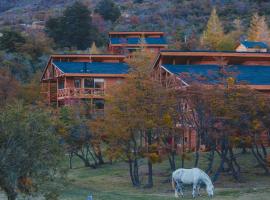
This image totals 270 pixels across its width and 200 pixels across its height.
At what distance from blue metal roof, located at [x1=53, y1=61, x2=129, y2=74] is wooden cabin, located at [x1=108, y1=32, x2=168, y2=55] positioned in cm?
1783

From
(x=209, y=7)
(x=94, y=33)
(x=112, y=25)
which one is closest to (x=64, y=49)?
(x=94, y=33)

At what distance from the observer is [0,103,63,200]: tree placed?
61.7 feet

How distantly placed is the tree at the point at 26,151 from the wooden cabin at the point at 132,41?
64204 millimetres

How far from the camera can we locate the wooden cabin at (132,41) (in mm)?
83875

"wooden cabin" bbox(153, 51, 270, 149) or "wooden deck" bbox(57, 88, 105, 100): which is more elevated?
"wooden cabin" bbox(153, 51, 270, 149)

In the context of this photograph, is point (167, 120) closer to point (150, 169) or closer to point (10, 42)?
point (150, 169)

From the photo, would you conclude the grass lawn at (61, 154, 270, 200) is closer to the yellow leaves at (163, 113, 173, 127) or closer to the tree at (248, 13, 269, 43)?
the yellow leaves at (163, 113, 173, 127)

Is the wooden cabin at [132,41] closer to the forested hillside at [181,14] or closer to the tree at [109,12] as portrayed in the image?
the forested hillside at [181,14]

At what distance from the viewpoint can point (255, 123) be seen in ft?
107

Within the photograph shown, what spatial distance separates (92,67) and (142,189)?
109ft

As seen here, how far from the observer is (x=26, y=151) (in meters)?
19.0

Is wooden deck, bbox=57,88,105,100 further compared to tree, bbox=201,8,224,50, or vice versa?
tree, bbox=201,8,224,50

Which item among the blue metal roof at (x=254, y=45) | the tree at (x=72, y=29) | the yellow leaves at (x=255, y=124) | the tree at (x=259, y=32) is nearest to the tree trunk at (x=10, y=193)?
the yellow leaves at (x=255, y=124)

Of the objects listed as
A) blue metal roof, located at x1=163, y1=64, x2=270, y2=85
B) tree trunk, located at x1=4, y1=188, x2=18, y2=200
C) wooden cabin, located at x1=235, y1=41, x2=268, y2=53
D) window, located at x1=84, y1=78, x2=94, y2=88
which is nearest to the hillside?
wooden cabin, located at x1=235, y1=41, x2=268, y2=53
